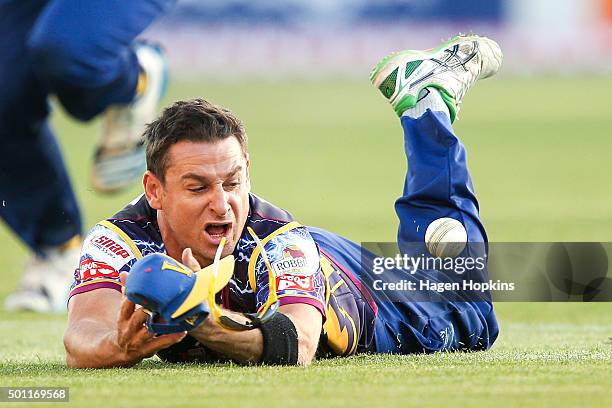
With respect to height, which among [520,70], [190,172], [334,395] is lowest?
[334,395]

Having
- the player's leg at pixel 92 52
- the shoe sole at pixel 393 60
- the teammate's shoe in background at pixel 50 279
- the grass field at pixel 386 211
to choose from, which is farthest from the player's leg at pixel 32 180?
the shoe sole at pixel 393 60

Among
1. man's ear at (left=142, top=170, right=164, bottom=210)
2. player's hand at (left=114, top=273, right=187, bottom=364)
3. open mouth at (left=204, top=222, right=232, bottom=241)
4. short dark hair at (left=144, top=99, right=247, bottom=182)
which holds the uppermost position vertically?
short dark hair at (left=144, top=99, right=247, bottom=182)

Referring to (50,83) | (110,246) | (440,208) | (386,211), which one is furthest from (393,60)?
(386,211)

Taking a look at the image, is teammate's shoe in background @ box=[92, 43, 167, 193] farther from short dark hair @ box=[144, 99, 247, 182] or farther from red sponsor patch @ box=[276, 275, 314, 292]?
red sponsor patch @ box=[276, 275, 314, 292]

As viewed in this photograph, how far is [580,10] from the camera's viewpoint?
37312 millimetres

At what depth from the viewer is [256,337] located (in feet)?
14.1

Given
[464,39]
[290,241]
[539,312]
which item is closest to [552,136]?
[539,312]

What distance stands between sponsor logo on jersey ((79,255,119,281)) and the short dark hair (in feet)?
1.20

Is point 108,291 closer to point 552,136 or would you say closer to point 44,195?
point 44,195

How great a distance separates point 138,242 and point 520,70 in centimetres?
3277

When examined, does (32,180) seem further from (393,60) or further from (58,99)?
(393,60)

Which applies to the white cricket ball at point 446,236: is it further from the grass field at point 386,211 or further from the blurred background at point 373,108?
the blurred background at point 373,108

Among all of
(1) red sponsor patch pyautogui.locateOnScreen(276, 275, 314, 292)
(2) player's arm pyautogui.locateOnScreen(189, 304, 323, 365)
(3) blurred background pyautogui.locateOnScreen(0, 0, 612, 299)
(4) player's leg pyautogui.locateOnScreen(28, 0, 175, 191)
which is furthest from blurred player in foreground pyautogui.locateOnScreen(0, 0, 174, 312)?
(2) player's arm pyautogui.locateOnScreen(189, 304, 323, 365)

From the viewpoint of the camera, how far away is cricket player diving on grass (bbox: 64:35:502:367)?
4031mm
